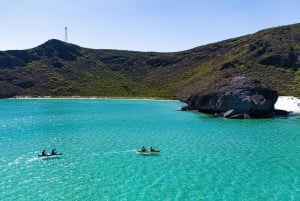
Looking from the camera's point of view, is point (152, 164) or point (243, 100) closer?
point (152, 164)

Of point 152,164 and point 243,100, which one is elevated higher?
point 243,100

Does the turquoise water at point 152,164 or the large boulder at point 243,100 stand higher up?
the large boulder at point 243,100

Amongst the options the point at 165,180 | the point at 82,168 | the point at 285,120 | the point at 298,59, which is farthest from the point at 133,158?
the point at 298,59

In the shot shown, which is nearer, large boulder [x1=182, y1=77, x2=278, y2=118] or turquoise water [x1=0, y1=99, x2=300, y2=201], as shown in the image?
turquoise water [x1=0, y1=99, x2=300, y2=201]

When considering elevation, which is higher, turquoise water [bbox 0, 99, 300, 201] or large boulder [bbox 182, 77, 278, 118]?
large boulder [bbox 182, 77, 278, 118]
